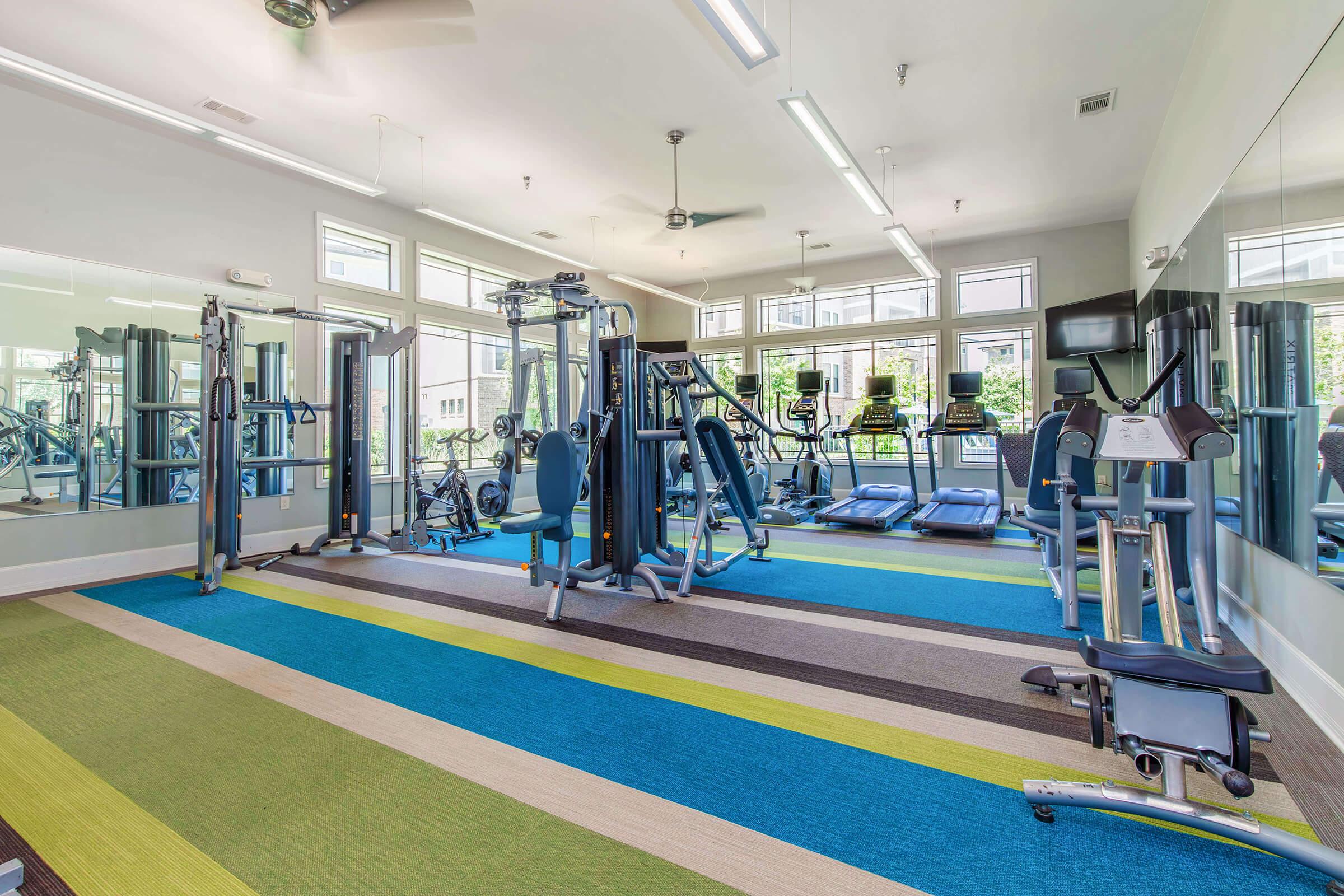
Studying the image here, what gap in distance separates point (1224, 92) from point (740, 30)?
9.29 ft

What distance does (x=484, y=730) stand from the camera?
2.21 m

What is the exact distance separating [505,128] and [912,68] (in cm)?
320

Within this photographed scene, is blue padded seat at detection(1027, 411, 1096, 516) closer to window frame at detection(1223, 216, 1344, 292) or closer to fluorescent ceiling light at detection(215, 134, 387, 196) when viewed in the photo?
window frame at detection(1223, 216, 1344, 292)

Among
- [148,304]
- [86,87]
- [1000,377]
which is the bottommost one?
[1000,377]

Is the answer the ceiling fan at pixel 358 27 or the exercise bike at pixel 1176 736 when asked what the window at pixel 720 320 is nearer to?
the ceiling fan at pixel 358 27

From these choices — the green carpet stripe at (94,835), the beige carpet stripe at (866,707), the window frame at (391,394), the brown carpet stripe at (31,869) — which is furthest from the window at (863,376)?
the brown carpet stripe at (31,869)

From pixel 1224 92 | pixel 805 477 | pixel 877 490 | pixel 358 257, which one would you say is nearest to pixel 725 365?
pixel 805 477

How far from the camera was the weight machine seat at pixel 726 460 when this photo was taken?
4.37m

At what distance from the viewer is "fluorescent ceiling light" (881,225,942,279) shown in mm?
5836

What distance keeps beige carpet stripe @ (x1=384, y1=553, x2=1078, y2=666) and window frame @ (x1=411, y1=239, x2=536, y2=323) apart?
4669 millimetres

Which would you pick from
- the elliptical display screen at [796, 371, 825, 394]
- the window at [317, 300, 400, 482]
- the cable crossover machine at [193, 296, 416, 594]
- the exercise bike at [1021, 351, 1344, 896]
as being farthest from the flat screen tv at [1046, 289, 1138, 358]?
the window at [317, 300, 400, 482]

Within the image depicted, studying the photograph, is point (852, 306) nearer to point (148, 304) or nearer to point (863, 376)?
point (863, 376)

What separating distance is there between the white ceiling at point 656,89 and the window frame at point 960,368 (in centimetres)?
165

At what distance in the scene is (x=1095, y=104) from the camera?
484 centimetres
